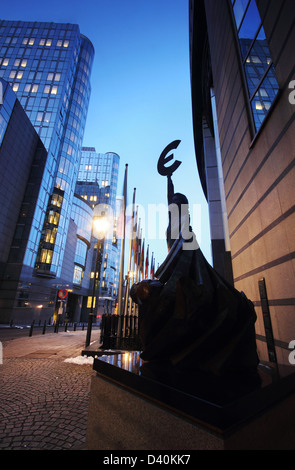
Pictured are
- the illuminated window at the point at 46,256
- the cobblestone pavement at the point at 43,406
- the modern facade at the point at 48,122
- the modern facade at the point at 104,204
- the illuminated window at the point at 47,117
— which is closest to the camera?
the cobblestone pavement at the point at 43,406

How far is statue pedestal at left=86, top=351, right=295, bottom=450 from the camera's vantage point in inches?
64.9

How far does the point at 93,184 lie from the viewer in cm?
8750

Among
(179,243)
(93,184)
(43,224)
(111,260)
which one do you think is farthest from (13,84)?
(179,243)

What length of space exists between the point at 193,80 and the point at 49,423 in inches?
862

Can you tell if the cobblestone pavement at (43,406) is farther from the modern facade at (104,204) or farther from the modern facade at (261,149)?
the modern facade at (104,204)

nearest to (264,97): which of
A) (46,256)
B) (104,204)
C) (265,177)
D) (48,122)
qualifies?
→ (265,177)

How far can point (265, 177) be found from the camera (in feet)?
19.2

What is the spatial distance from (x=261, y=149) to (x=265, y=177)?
0.86 meters

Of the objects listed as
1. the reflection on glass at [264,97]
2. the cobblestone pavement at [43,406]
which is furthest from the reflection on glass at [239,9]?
the cobblestone pavement at [43,406]

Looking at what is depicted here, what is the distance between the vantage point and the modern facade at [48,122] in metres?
35.2

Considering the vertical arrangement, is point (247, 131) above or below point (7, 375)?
above

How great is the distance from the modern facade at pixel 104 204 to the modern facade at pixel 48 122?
10953 millimetres
